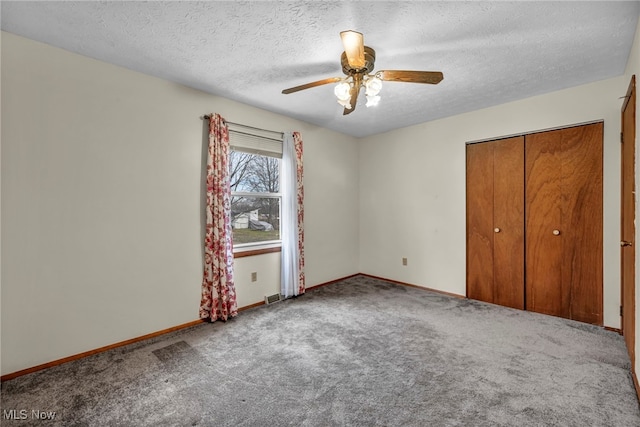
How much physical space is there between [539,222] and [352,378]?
270 cm

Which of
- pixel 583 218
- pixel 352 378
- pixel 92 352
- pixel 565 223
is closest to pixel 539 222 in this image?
pixel 565 223

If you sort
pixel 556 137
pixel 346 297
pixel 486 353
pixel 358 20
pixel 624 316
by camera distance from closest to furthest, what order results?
pixel 358 20 < pixel 486 353 < pixel 624 316 < pixel 556 137 < pixel 346 297

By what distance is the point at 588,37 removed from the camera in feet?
6.79

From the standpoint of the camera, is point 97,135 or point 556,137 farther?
point 556,137

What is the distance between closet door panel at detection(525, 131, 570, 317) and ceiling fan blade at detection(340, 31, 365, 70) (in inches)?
102

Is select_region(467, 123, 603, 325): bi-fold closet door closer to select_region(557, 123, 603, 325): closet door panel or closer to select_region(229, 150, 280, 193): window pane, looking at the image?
select_region(557, 123, 603, 325): closet door panel

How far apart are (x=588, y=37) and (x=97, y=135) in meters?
3.86

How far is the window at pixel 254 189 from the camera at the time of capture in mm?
3377

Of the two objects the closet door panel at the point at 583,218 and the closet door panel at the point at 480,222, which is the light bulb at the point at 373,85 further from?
the closet door panel at the point at 583,218

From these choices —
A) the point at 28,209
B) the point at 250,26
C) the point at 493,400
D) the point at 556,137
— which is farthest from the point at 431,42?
the point at 28,209

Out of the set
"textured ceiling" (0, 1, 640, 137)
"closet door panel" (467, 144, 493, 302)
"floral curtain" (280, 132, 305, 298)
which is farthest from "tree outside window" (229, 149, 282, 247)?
"closet door panel" (467, 144, 493, 302)

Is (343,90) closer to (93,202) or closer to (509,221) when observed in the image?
(93,202)

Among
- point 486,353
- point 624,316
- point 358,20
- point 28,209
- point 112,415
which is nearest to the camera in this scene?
point 112,415

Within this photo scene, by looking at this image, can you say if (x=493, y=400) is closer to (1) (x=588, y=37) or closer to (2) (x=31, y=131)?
(1) (x=588, y=37)
